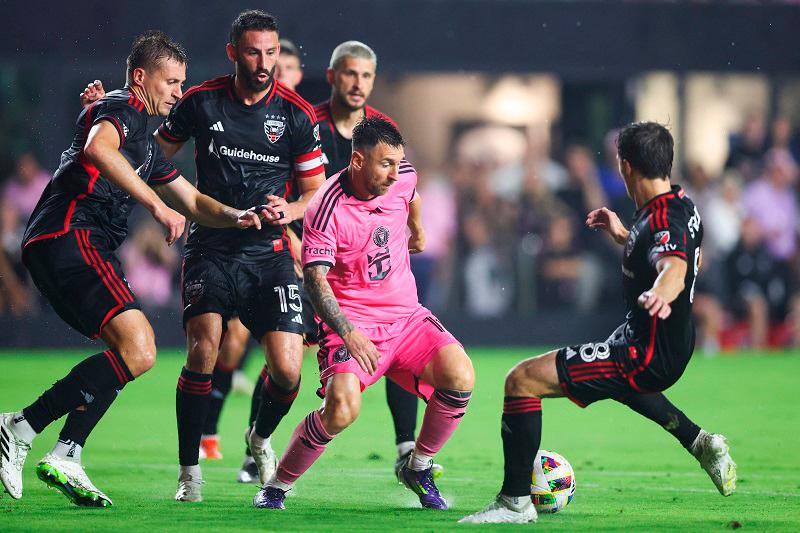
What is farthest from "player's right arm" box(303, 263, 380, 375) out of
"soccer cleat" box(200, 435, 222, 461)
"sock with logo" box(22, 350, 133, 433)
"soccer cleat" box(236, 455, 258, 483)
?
"soccer cleat" box(200, 435, 222, 461)

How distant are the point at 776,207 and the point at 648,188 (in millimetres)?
11995

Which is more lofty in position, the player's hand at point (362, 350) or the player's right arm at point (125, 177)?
the player's right arm at point (125, 177)

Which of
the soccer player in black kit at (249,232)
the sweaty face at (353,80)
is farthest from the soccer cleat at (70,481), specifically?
the sweaty face at (353,80)

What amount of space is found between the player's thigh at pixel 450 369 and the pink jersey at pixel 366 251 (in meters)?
0.31

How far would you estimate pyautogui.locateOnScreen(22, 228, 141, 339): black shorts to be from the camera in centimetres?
612

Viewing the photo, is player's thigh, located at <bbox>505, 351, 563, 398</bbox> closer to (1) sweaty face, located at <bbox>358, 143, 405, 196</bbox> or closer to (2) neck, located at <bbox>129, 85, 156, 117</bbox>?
(1) sweaty face, located at <bbox>358, 143, 405, 196</bbox>

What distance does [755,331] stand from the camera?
17016 mm

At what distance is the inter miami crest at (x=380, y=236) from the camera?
6.44m

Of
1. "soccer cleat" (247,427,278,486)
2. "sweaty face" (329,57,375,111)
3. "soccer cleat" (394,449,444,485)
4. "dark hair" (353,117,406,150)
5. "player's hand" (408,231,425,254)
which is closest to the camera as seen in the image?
"dark hair" (353,117,406,150)

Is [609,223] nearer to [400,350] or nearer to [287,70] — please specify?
[400,350]

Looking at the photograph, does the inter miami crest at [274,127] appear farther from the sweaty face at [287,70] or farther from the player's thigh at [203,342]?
the sweaty face at [287,70]

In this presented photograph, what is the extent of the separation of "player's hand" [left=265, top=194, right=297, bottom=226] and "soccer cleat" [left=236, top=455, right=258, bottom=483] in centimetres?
152

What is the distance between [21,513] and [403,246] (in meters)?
2.29

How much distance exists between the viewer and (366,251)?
6438 mm
